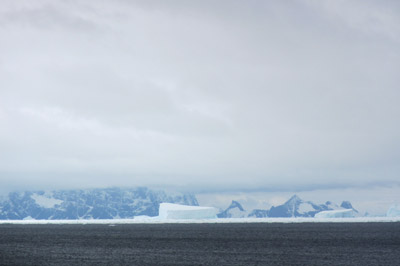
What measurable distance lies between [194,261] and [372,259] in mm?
11769

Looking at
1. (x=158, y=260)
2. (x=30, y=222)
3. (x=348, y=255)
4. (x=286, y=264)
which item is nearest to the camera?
(x=286, y=264)

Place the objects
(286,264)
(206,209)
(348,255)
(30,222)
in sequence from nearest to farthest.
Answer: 1. (286,264)
2. (348,255)
3. (206,209)
4. (30,222)

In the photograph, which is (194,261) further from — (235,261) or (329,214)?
(329,214)

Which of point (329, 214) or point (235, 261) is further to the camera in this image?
point (329, 214)

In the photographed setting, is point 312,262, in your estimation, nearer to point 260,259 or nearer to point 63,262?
point 260,259

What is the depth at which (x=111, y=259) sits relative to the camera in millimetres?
28266

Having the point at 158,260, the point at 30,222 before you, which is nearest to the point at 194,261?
the point at 158,260

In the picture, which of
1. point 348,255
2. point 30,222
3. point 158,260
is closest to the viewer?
point 158,260

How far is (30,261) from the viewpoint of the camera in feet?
88.7

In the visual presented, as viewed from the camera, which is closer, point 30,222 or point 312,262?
point 312,262

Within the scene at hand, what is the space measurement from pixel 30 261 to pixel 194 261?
33.8 feet

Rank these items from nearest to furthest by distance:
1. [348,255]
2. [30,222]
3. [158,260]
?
[158,260] < [348,255] < [30,222]

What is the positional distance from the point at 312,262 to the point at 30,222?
136m

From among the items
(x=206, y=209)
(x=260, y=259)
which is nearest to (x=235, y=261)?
(x=260, y=259)
